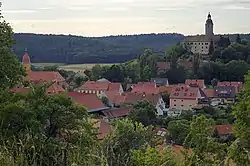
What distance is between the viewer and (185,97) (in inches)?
1981

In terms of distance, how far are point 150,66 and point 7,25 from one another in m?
51.4

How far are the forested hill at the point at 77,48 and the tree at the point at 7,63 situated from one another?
222 ft

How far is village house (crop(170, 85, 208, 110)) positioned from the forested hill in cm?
3218

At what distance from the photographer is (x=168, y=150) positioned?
17.9ft

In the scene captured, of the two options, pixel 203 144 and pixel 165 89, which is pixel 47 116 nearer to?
pixel 203 144

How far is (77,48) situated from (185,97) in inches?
1956

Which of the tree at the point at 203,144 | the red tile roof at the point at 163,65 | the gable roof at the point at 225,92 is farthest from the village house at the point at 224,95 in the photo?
the tree at the point at 203,144

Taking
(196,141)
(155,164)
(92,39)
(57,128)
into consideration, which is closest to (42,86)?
(57,128)

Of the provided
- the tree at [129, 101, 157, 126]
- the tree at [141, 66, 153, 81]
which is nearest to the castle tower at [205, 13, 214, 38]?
the tree at [141, 66, 153, 81]

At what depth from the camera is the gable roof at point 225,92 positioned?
50531mm

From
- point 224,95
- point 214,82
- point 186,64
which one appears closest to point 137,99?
point 224,95

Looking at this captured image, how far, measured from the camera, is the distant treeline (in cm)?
8588

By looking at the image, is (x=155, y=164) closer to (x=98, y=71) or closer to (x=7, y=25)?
(x=7, y=25)

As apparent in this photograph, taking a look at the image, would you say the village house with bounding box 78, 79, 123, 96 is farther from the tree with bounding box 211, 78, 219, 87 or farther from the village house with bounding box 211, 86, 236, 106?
the tree with bounding box 211, 78, 219, 87
